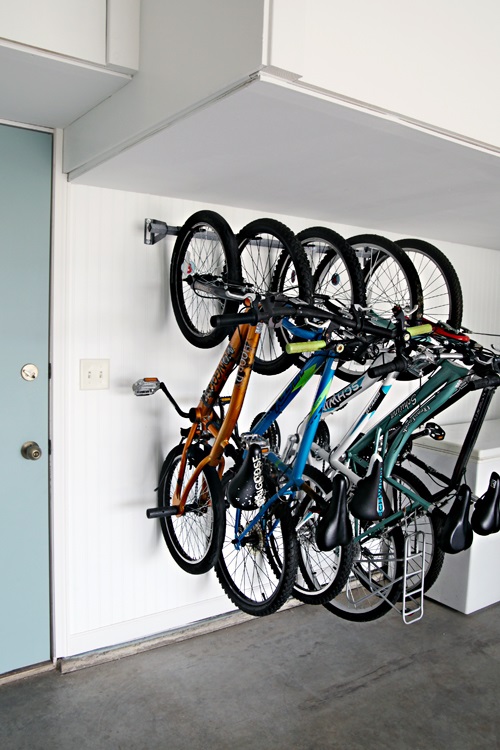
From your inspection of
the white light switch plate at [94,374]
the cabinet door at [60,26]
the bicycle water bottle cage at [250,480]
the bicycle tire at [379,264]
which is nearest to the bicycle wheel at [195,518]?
the bicycle water bottle cage at [250,480]

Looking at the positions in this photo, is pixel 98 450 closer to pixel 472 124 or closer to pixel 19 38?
pixel 19 38

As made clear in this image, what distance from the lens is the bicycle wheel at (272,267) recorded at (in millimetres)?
2146

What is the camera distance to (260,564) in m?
3.19

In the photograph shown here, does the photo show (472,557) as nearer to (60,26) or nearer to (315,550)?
(315,550)

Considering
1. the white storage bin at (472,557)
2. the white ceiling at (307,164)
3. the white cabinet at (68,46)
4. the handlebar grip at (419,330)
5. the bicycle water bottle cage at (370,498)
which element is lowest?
the white storage bin at (472,557)

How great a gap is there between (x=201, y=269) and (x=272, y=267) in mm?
367

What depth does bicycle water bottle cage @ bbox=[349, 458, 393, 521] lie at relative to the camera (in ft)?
6.43

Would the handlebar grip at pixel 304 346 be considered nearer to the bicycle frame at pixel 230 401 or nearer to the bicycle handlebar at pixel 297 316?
the bicycle handlebar at pixel 297 316

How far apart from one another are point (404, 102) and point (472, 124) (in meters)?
0.30

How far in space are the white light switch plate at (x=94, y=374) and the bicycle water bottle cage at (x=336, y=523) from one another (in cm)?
118

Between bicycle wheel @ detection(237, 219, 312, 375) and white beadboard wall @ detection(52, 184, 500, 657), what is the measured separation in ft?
0.75

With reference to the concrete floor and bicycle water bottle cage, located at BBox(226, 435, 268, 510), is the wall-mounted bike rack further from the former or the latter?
the concrete floor

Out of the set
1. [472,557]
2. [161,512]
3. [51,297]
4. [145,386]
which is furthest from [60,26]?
[472,557]

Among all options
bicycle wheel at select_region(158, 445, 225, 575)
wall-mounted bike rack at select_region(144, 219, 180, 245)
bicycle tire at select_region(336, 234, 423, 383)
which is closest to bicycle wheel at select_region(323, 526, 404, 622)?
bicycle wheel at select_region(158, 445, 225, 575)
